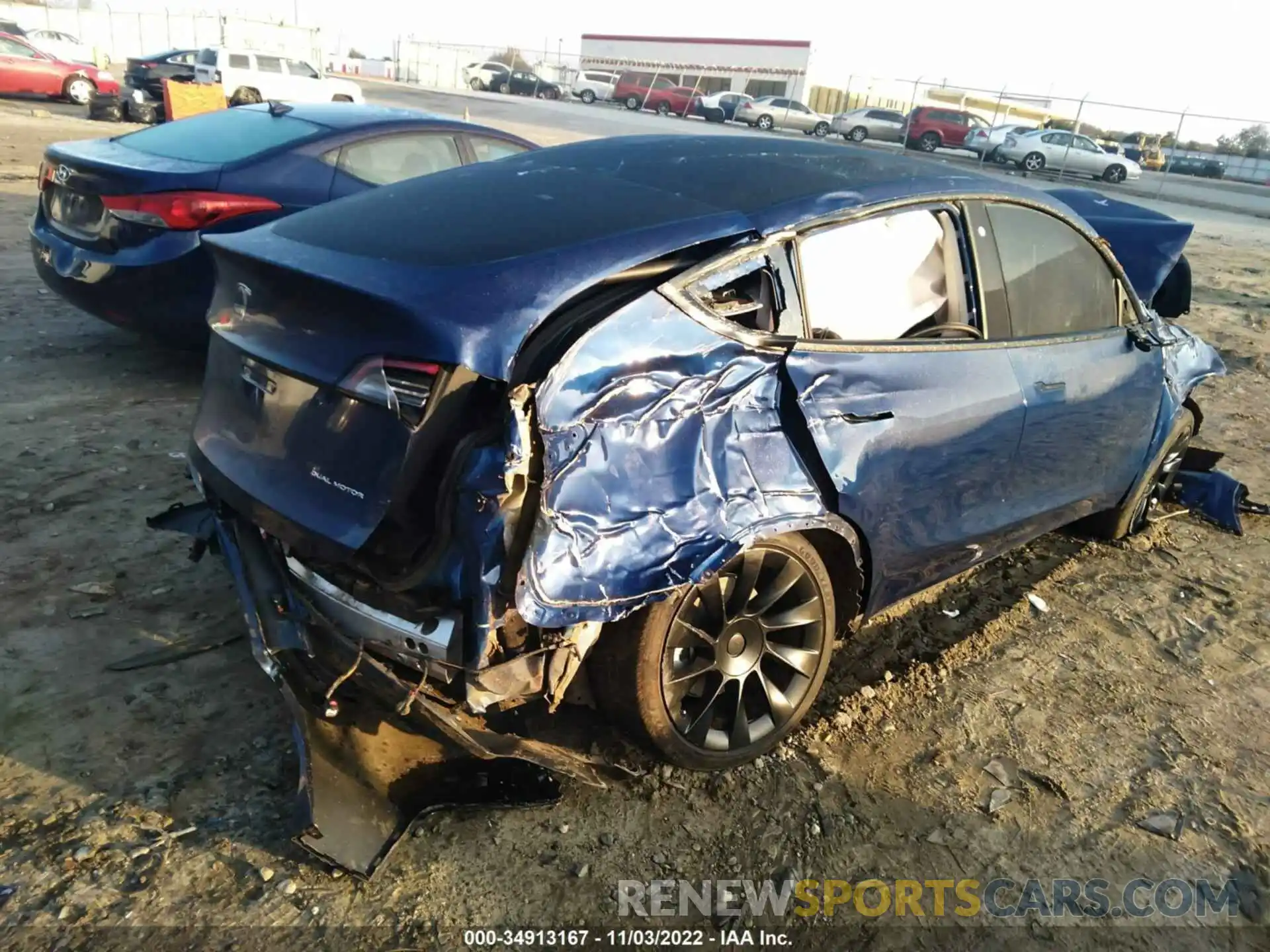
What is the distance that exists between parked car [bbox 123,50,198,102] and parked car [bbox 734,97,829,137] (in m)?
22.2

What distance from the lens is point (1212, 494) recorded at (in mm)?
5148

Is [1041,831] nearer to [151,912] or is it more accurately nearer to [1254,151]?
[151,912]

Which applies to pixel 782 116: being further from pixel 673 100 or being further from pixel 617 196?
pixel 617 196

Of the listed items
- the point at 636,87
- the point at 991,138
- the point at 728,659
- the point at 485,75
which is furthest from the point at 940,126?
the point at 728,659

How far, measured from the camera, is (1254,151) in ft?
112

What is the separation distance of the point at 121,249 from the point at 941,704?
15.3ft

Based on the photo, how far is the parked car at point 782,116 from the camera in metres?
37.4

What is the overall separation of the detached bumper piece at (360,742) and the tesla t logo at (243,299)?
0.63 metres

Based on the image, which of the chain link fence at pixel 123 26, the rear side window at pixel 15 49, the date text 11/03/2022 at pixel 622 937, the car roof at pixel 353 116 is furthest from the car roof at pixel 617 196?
the chain link fence at pixel 123 26

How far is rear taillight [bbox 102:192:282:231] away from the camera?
4.85m

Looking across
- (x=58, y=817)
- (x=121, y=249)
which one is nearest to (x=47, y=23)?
(x=121, y=249)

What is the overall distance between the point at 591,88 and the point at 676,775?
4950 centimetres

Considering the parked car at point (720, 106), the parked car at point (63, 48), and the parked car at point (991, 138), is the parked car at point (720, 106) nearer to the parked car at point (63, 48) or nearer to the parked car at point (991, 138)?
the parked car at point (991, 138)

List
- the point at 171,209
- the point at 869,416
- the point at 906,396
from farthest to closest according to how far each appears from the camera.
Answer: the point at 171,209 → the point at 906,396 → the point at 869,416
